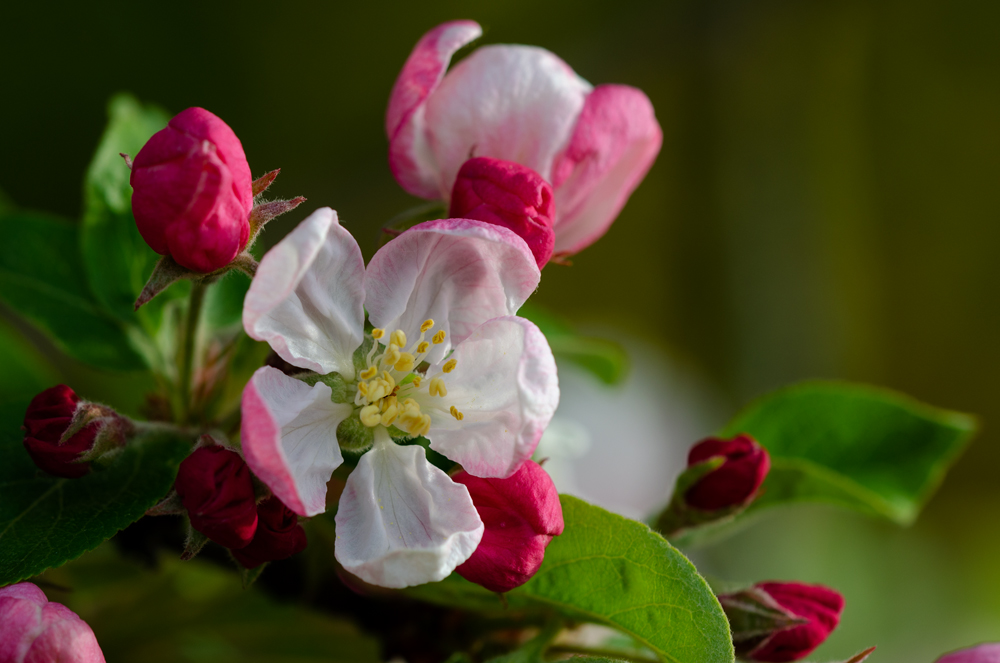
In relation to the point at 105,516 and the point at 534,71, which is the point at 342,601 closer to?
the point at 105,516

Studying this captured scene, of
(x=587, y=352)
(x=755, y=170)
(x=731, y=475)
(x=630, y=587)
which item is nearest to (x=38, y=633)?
(x=630, y=587)

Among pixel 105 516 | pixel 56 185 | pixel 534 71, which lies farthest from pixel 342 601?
pixel 56 185

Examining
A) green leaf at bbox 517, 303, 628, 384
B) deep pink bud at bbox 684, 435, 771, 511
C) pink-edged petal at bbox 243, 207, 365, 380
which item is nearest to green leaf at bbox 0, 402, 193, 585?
pink-edged petal at bbox 243, 207, 365, 380

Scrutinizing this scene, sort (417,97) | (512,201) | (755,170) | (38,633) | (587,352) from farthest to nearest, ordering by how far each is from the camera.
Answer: (755,170)
(587,352)
(417,97)
(512,201)
(38,633)

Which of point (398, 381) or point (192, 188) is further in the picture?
point (398, 381)

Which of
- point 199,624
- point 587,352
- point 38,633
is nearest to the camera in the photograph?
point 38,633

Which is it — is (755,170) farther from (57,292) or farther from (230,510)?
(230,510)
